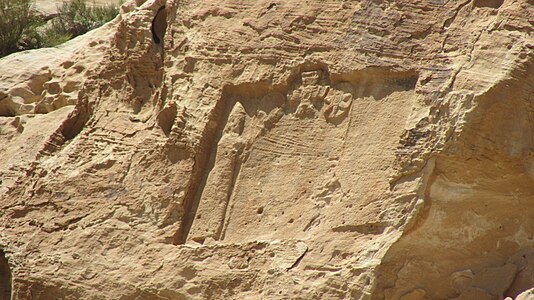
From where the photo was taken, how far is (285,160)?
818cm

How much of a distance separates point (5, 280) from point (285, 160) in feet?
9.07

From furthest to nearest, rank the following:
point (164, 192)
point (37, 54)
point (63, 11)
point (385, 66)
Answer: point (63, 11) < point (37, 54) < point (164, 192) < point (385, 66)

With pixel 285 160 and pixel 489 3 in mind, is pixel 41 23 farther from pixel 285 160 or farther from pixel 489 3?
pixel 489 3

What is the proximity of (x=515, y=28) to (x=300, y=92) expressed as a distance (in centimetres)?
176

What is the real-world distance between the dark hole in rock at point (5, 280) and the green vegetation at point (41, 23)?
3649 mm

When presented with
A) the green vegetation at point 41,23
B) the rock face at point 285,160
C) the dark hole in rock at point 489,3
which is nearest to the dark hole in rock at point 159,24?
the rock face at point 285,160

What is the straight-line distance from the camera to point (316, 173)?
800 cm

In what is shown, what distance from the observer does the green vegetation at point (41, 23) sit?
39.8ft

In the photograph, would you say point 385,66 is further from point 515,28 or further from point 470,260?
point 470,260

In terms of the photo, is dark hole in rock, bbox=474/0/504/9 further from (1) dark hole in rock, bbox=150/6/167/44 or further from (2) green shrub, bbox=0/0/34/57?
(2) green shrub, bbox=0/0/34/57

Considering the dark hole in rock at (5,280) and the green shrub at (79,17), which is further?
the green shrub at (79,17)

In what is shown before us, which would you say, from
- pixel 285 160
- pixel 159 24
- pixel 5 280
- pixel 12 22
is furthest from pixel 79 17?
pixel 285 160

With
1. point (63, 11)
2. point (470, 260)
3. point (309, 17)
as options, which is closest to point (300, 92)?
point (309, 17)

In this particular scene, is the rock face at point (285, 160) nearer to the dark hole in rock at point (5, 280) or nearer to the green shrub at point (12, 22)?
the dark hole in rock at point (5, 280)
